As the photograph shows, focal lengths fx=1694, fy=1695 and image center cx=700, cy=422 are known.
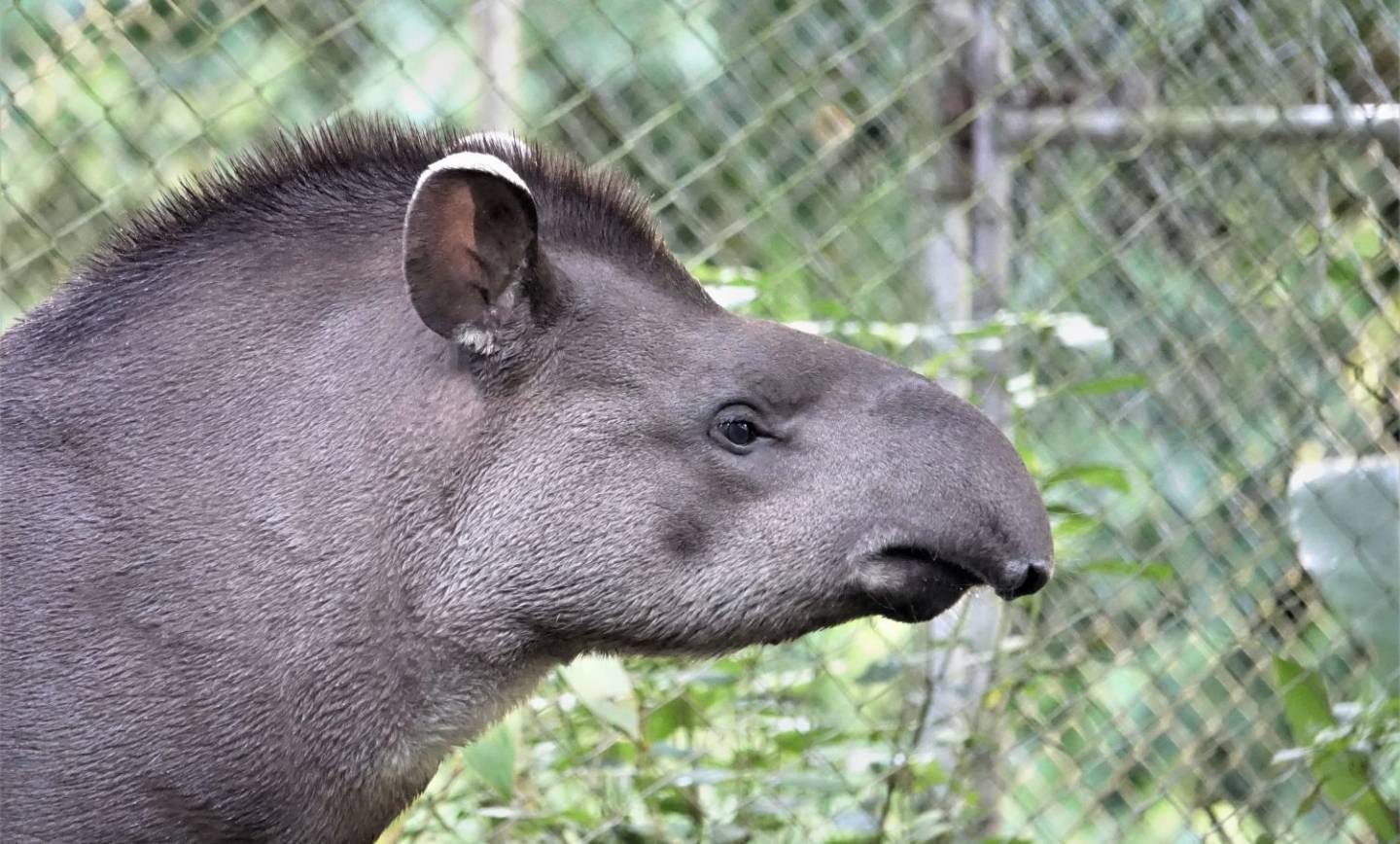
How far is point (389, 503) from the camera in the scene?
221 cm

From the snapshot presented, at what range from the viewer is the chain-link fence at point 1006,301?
3385 mm

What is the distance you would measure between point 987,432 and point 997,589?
0.21 m

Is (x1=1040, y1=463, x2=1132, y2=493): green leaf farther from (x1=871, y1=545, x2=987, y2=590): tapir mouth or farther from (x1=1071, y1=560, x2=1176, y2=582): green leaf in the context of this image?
(x1=871, y1=545, x2=987, y2=590): tapir mouth

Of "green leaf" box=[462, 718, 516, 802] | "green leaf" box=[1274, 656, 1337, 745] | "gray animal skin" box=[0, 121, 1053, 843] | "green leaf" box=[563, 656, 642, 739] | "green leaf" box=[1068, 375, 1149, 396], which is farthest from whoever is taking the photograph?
"green leaf" box=[1274, 656, 1337, 745]

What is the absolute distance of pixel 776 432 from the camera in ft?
Result: 7.48

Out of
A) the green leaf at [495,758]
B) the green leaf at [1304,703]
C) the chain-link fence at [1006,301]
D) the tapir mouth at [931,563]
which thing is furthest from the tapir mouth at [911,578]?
the green leaf at [1304,703]

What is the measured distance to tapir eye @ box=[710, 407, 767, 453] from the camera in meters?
2.26

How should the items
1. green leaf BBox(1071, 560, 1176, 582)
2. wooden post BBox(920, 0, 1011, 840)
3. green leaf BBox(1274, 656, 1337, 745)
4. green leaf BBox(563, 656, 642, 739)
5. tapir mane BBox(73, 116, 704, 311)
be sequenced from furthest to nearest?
wooden post BBox(920, 0, 1011, 840)
green leaf BBox(1274, 656, 1337, 745)
green leaf BBox(1071, 560, 1176, 582)
green leaf BBox(563, 656, 642, 739)
tapir mane BBox(73, 116, 704, 311)

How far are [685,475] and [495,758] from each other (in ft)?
2.59

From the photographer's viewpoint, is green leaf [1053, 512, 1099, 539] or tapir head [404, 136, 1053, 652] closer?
tapir head [404, 136, 1053, 652]

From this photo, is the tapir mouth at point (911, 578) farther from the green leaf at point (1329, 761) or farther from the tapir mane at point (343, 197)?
the green leaf at point (1329, 761)

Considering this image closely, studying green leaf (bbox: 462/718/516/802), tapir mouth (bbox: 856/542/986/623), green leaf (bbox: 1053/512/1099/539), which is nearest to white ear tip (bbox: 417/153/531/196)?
tapir mouth (bbox: 856/542/986/623)

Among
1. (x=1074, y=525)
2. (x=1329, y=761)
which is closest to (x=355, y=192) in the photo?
(x=1074, y=525)

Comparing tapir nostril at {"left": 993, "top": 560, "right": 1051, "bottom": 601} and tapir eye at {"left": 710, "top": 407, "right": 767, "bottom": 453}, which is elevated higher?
tapir eye at {"left": 710, "top": 407, "right": 767, "bottom": 453}
